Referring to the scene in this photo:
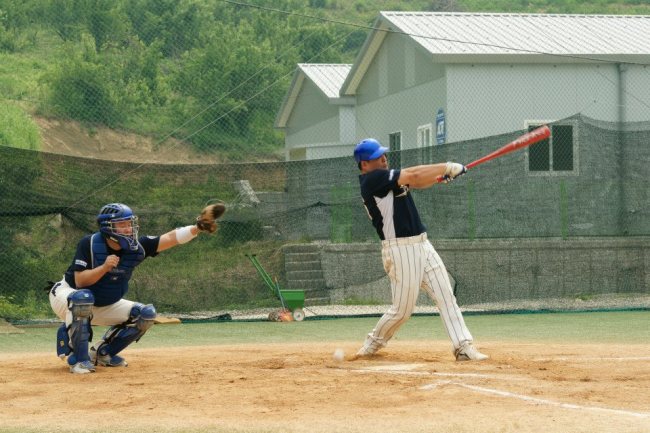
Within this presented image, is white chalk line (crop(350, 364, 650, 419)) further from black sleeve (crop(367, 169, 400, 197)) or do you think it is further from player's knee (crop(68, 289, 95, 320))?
player's knee (crop(68, 289, 95, 320))

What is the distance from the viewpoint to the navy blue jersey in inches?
337

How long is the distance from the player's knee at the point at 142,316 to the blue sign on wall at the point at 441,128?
11.9 metres

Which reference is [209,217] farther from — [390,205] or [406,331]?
[406,331]

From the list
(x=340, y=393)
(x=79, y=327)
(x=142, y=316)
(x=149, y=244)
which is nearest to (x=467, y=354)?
(x=340, y=393)

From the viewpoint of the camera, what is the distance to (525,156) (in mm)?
16469

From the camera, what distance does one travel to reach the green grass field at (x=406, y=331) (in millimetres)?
11703

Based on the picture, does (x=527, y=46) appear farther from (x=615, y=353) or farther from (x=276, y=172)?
(x=615, y=353)

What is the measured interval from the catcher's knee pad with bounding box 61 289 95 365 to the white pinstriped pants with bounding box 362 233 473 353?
93.8 inches

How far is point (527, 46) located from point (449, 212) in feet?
19.8

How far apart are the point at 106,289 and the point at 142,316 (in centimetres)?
36

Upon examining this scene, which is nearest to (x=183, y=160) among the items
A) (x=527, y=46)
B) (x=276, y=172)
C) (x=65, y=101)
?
(x=65, y=101)

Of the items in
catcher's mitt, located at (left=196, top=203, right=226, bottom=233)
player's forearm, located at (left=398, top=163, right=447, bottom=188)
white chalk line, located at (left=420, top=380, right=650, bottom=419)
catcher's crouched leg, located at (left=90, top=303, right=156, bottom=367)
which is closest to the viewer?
white chalk line, located at (left=420, top=380, right=650, bottom=419)

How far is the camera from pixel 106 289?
8.70 metres

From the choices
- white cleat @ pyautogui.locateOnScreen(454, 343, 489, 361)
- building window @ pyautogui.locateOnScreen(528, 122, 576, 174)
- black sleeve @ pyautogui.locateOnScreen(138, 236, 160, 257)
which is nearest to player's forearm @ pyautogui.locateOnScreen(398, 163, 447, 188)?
white cleat @ pyautogui.locateOnScreen(454, 343, 489, 361)
